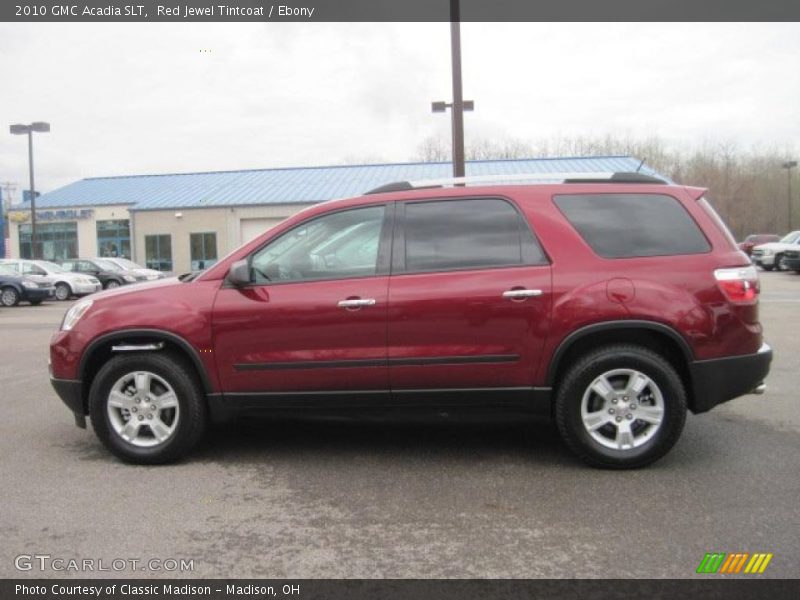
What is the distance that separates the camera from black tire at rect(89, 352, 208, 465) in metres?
4.45

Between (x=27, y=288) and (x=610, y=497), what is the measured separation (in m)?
21.0

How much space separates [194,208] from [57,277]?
51.3 feet

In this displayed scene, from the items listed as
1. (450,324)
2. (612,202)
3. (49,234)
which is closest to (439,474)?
(450,324)

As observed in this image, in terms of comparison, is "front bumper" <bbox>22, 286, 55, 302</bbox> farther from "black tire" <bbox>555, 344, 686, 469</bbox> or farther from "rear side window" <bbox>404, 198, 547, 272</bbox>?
"black tire" <bbox>555, 344, 686, 469</bbox>

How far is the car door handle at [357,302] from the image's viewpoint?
14.0 ft

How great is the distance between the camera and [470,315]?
4.21 metres

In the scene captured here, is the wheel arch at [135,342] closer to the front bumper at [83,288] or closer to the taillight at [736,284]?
the taillight at [736,284]

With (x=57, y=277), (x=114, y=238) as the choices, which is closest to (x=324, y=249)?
(x=57, y=277)

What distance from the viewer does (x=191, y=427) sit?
446cm

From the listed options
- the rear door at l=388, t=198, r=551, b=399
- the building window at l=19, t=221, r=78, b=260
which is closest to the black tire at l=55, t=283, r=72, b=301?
the building window at l=19, t=221, r=78, b=260

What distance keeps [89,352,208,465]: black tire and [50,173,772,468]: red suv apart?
0.01 metres

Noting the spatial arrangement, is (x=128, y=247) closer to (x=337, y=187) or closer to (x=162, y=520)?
(x=337, y=187)

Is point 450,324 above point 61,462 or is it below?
above

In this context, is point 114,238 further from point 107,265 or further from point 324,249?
point 324,249
